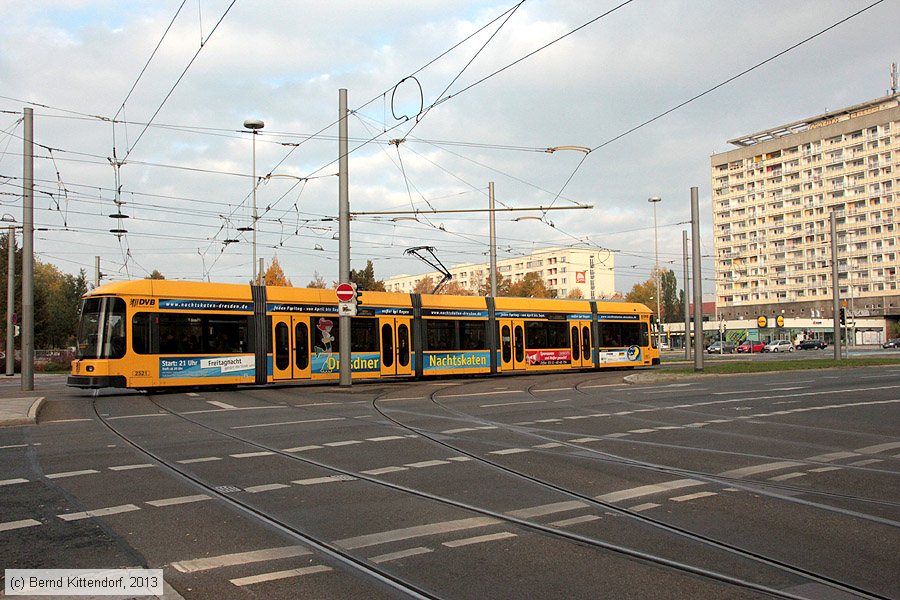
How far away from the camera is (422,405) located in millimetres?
17312

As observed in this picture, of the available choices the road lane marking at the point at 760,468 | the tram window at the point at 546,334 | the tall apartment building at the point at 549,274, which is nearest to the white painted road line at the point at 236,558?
the road lane marking at the point at 760,468

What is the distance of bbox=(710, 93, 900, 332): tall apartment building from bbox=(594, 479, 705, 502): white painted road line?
9831 cm

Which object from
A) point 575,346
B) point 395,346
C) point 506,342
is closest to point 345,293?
point 395,346

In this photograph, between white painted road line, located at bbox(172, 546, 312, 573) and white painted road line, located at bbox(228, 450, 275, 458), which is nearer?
white painted road line, located at bbox(172, 546, 312, 573)

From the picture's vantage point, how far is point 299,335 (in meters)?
24.0

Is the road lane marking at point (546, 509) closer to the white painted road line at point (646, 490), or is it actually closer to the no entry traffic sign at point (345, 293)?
the white painted road line at point (646, 490)

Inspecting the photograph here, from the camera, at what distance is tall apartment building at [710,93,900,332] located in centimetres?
9612

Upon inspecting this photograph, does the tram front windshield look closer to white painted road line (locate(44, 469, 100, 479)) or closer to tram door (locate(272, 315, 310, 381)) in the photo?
tram door (locate(272, 315, 310, 381))

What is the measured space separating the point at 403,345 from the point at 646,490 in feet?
63.4

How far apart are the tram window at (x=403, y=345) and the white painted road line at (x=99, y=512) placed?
19559mm

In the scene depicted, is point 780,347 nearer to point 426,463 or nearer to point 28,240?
point 28,240

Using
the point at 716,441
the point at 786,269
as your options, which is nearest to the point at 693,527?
the point at 716,441

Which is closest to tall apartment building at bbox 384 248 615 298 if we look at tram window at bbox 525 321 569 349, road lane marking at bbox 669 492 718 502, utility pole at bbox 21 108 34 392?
tram window at bbox 525 321 569 349

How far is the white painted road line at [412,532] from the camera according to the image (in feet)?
19.2
